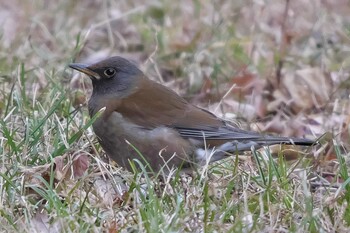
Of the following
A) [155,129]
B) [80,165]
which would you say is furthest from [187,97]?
[80,165]

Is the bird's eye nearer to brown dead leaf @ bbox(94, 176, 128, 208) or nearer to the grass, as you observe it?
the grass

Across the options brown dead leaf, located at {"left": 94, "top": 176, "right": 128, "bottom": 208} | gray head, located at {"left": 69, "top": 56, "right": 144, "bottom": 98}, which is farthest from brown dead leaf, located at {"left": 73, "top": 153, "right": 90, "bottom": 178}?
gray head, located at {"left": 69, "top": 56, "right": 144, "bottom": 98}

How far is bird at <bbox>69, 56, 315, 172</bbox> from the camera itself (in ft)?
20.2

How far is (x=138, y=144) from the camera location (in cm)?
619

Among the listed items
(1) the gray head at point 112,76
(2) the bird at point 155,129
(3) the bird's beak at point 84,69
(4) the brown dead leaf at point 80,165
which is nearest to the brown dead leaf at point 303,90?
(2) the bird at point 155,129

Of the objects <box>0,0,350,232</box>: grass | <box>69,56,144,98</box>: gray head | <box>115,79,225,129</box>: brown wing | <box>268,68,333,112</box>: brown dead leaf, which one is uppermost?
<box>69,56,144,98</box>: gray head

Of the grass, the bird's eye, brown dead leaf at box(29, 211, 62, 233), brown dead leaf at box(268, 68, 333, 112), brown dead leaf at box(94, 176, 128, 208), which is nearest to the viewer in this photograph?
brown dead leaf at box(29, 211, 62, 233)

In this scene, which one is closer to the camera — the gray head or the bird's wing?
the bird's wing

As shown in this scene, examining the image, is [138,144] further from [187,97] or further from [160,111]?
[187,97]

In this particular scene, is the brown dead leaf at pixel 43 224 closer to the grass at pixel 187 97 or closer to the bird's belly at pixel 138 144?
the grass at pixel 187 97

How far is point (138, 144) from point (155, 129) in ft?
0.57

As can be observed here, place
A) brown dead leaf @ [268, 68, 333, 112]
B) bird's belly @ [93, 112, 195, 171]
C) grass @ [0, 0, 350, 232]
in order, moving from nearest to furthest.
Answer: grass @ [0, 0, 350, 232] < bird's belly @ [93, 112, 195, 171] < brown dead leaf @ [268, 68, 333, 112]

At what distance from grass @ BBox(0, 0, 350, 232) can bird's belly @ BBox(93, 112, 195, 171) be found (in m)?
0.12

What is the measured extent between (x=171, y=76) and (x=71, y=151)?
2.89 meters
